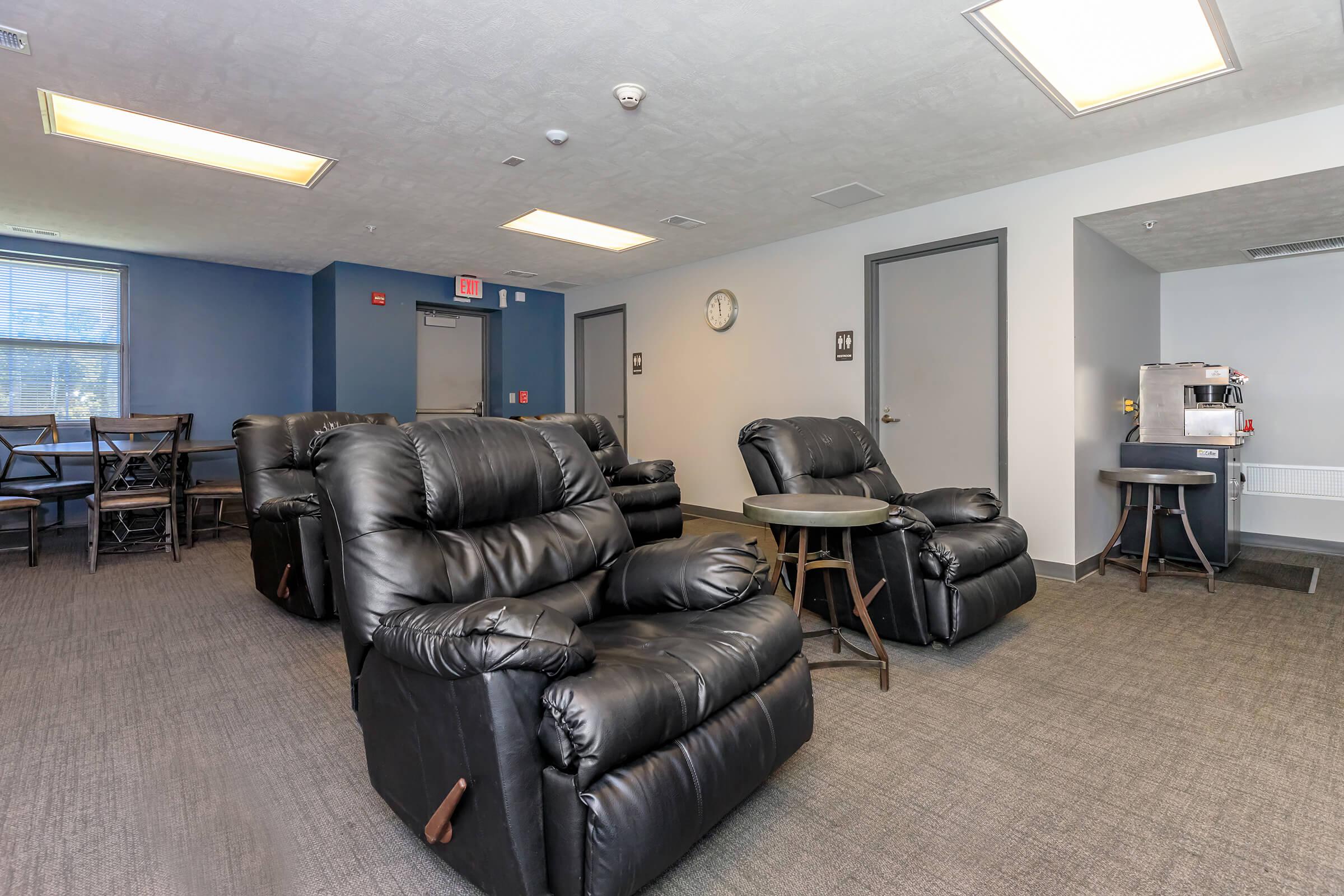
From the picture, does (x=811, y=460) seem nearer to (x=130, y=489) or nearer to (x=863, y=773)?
(x=863, y=773)

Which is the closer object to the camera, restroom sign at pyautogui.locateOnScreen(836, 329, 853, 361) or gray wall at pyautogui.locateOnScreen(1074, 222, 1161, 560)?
gray wall at pyautogui.locateOnScreen(1074, 222, 1161, 560)

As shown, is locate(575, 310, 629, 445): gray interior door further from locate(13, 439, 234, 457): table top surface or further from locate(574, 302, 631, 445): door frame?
locate(13, 439, 234, 457): table top surface

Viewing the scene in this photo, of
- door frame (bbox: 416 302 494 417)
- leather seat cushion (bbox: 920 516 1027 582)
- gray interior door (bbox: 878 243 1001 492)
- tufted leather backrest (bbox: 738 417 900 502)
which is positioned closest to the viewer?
leather seat cushion (bbox: 920 516 1027 582)

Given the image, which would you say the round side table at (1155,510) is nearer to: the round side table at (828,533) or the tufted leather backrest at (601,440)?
the round side table at (828,533)

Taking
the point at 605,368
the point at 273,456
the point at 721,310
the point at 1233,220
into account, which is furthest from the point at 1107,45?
the point at 605,368

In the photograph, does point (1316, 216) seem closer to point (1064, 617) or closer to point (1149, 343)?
point (1149, 343)

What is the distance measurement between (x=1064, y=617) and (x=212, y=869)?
3.67 meters

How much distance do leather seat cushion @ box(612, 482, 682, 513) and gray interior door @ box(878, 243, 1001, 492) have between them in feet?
6.01

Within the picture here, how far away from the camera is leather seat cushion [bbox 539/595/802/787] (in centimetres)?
125

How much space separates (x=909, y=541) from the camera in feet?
9.30

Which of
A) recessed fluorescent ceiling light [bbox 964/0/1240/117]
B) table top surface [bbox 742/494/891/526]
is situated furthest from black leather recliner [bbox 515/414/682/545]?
recessed fluorescent ceiling light [bbox 964/0/1240/117]

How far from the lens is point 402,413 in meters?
7.14

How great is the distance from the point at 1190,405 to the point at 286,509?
18.7 feet

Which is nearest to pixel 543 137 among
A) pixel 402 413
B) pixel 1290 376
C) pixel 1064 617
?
pixel 1064 617
